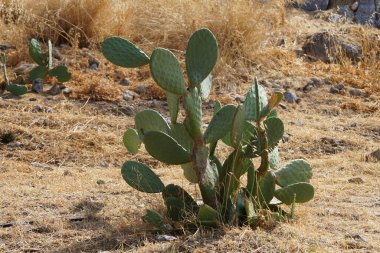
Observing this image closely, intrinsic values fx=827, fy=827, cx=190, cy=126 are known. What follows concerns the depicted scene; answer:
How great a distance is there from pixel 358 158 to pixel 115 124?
220cm

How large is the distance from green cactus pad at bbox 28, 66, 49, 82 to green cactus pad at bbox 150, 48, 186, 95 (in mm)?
4184

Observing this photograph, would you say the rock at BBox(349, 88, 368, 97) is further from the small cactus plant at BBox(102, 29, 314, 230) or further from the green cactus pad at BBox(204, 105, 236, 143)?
the green cactus pad at BBox(204, 105, 236, 143)

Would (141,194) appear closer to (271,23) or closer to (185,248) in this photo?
(185,248)

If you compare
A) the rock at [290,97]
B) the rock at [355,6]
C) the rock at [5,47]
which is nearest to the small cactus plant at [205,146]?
the rock at [290,97]

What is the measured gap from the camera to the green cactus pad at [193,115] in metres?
4.27

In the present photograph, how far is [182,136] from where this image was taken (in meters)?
4.52

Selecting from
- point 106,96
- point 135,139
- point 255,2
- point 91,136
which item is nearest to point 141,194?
point 135,139

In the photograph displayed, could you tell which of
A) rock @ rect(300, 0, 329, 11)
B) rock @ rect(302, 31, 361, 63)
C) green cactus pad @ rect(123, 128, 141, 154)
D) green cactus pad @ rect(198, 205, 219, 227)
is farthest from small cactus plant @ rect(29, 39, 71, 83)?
rock @ rect(300, 0, 329, 11)

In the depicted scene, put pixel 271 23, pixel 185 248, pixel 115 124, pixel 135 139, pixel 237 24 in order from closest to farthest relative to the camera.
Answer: pixel 185 248 → pixel 135 139 → pixel 115 124 → pixel 237 24 → pixel 271 23

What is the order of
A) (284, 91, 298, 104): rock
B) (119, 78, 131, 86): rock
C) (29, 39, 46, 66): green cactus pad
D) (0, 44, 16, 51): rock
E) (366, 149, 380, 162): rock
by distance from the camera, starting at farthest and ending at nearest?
(0, 44, 16, 51): rock, (284, 91, 298, 104): rock, (119, 78, 131, 86): rock, (29, 39, 46, 66): green cactus pad, (366, 149, 380, 162): rock

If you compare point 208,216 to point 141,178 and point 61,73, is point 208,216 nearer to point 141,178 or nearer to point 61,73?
point 141,178

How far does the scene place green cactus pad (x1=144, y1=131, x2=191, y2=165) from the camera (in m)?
4.15

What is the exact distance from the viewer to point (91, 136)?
7086mm

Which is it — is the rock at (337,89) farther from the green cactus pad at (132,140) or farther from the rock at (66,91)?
the green cactus pad at (132,140)
